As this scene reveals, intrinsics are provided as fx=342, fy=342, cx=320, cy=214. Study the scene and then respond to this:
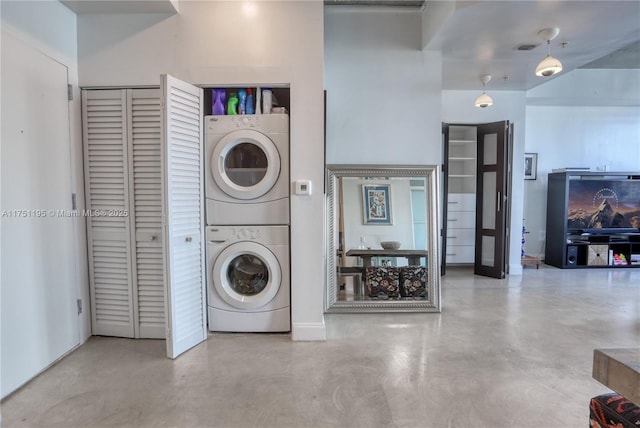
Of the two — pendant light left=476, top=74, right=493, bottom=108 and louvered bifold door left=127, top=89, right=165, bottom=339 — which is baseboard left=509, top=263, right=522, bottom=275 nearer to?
pendant light left=476, top=74, right=493, bottom=108

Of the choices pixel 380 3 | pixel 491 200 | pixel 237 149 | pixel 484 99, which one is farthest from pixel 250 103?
pixel 491 200

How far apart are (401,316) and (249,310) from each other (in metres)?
1.48

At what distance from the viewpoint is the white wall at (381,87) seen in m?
3.42

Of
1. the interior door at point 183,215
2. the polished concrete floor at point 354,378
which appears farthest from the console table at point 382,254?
the interior door at point 183,215

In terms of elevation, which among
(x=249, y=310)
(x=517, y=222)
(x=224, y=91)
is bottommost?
(x=249, y=310)

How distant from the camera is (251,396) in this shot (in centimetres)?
200

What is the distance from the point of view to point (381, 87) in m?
3.46

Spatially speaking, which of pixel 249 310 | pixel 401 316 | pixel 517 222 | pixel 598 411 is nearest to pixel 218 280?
pixel 249 310

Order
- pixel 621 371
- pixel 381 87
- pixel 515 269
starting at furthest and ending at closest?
pixel 515 269 → pixel 381 87 → pixel 621 371

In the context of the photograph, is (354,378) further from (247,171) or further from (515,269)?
(515,269)

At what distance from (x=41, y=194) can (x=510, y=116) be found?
17.9 feet

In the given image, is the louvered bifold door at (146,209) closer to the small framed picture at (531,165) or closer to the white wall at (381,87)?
the white wall at (381,87)

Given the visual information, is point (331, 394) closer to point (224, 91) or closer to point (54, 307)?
point (54, 307)

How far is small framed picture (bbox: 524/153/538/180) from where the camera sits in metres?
5.69
